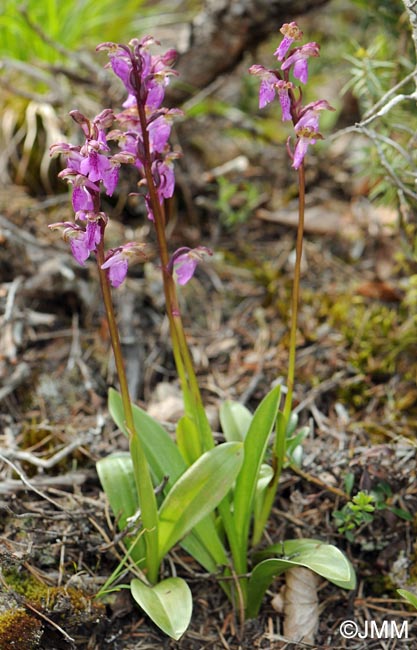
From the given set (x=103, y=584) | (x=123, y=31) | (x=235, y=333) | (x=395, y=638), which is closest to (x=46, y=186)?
(x=235, y=333)

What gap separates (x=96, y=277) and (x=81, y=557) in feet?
5.23

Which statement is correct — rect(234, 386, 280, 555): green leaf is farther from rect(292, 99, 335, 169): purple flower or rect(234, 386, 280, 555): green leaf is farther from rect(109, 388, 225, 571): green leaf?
rect(292, 99, 335, 169): purple flower

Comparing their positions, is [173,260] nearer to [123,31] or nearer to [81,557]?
[81,557]

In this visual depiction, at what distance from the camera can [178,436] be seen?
2.23 meters

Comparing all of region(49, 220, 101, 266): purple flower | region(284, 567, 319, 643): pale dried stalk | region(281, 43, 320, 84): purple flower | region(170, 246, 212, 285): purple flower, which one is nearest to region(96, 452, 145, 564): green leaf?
region(284, 567, 319, 643): pale dried stalk

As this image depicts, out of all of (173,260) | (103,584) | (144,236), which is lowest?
(103,584)

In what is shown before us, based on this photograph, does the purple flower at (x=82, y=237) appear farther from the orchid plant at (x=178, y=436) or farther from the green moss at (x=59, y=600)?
the green moss at (x=59, y=600)

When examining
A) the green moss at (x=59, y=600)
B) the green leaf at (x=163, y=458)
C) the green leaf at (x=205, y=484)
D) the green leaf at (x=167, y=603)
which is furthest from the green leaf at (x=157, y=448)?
the green moss at (x=59, y=600)

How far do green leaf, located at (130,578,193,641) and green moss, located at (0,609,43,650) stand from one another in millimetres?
294

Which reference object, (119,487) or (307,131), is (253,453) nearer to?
(119,487)

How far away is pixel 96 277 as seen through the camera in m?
3.46

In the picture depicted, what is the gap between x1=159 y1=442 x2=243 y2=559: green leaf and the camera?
6.73 ft

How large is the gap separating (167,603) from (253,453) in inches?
20.5

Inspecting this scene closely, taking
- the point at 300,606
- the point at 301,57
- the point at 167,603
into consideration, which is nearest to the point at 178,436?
the point at 167,603
